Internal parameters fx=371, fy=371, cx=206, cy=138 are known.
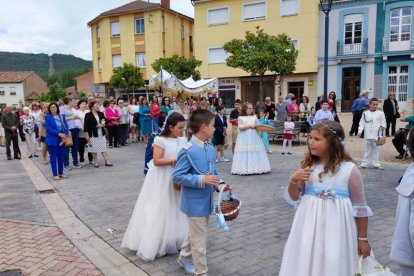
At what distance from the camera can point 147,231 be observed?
4.20 metres

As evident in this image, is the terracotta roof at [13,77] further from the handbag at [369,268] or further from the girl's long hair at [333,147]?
the handbag at [369,268]

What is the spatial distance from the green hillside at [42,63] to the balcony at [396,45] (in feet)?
320

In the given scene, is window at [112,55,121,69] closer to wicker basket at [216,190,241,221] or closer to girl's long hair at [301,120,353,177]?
wicker basket at [216,190,241,221]

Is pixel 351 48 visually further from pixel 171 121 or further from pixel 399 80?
pixel 171 121

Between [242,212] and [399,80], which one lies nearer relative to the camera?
[242,212]

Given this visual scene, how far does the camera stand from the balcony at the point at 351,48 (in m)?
27.5

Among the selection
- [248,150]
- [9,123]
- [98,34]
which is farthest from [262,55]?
[98,34]

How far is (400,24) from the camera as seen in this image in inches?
1042

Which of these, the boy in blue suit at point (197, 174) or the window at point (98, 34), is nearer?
the boy in blue suit at point (197, 174)

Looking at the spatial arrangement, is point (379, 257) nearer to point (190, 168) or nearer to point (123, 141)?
point (190, 168)

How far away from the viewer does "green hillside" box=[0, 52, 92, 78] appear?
372 feet

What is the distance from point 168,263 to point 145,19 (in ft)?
116

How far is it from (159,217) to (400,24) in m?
28.0

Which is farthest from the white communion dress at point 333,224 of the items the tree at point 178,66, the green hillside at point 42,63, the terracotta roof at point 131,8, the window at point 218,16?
the green hillside at point 42,63
